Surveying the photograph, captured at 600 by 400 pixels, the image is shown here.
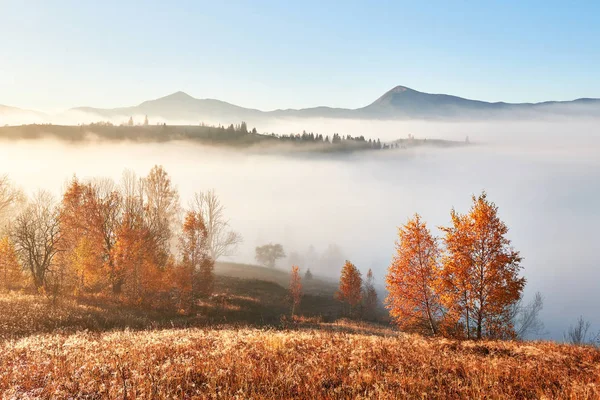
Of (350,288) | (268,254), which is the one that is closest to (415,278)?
(350,288)

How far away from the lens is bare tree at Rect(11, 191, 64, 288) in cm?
3642

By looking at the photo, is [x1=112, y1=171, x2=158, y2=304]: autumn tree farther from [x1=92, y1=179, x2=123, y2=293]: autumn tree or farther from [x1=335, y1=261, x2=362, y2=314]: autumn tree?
[x1=335, y1=261, x2=362, y2=314]: autumn tree

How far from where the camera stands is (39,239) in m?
40.0

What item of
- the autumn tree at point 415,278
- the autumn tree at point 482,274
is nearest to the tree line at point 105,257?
the autumn tree at point 415,278

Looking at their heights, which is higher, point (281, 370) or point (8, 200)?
point (281, 370)

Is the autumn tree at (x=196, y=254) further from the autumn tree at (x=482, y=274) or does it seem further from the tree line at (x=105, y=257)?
the autumn tree at (x=482, y=274)

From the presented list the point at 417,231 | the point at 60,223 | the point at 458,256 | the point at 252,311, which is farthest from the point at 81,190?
the point at 458,256

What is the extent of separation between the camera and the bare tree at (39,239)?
36.4 meters

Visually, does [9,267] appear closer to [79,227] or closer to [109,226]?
[79,227]

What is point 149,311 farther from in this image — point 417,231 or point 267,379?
point 267,379

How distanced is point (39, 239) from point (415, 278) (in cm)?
4187

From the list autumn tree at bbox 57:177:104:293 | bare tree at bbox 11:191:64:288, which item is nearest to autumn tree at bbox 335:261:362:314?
autumn tree at bbox 57:177:104:293

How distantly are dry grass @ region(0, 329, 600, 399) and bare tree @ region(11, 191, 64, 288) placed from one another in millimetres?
30191

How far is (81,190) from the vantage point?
39719 millimetres
